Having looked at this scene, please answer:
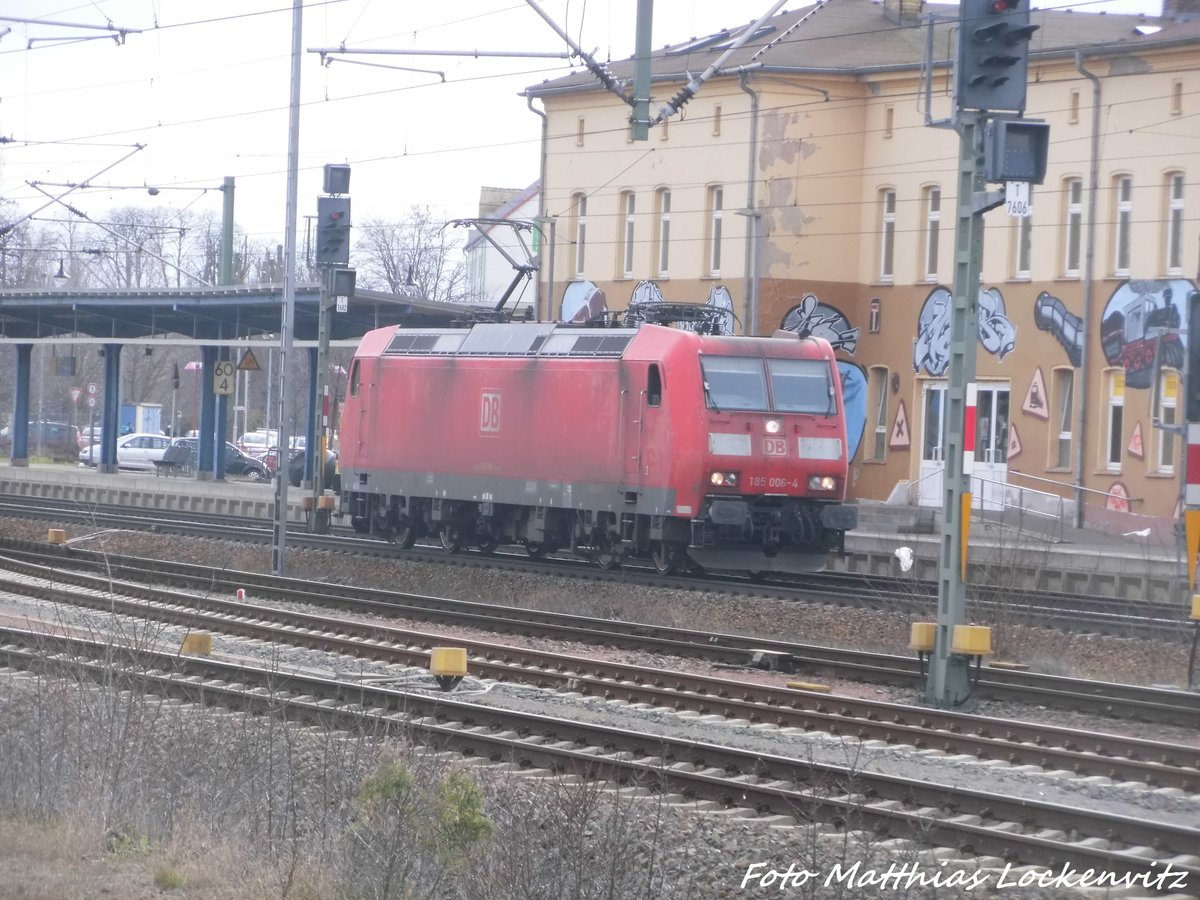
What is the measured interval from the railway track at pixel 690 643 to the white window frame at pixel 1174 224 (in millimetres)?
18629

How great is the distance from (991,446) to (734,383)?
15.9 m

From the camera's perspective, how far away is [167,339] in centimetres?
4488

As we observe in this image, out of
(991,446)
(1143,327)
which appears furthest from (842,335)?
(1143,327)

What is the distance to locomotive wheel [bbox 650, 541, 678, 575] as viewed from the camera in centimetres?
2147

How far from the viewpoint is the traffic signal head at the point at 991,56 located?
1221 centimetres

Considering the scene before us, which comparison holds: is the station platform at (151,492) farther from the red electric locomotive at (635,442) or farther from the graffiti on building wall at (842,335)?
the graffiti on building wall at (842,335)

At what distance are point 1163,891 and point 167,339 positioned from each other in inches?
1612

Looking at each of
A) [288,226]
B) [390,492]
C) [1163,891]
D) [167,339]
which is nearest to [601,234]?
[167,339]

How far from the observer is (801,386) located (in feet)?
68.6

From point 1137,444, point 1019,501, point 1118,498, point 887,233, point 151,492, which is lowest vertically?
point 151,492

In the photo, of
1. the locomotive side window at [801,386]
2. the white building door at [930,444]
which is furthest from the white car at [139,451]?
the locomotive side window at [801,386]

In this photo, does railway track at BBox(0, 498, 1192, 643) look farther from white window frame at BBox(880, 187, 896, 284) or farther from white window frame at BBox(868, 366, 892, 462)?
white window frame at BBox(880, 187, 896, 284)

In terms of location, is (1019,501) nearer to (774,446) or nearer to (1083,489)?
(1083,489)

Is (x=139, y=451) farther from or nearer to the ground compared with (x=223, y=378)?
nearer to the ground
